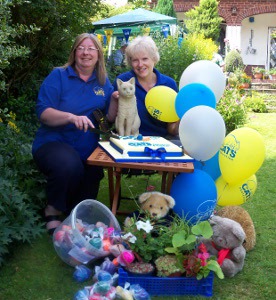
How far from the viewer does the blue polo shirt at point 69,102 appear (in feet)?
11.4

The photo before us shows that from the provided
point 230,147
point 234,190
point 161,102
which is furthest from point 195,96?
point 234,190

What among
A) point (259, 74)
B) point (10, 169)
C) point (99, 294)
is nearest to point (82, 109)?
point (10, 169)

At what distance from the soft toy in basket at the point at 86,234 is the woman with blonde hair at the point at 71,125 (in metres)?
0.32

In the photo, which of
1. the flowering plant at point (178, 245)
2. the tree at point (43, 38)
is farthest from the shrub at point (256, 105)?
the flowering plant at point (178, 245)

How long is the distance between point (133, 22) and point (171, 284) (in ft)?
31.6

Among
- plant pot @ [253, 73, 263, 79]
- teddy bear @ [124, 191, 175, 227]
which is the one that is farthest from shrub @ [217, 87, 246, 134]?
plant pot @ [253, 73, 263, 79]

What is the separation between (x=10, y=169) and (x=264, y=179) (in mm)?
2977

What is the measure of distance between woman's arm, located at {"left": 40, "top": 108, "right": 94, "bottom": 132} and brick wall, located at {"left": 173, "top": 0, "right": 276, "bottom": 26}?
51.1 ft

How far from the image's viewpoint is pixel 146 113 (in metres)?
3.95

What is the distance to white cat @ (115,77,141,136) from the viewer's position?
11.5 feet

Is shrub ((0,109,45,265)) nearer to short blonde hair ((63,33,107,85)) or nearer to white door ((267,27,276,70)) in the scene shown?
short blonde hair ((63,33,107,85))

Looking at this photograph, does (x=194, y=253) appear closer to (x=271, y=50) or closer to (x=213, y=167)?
(x=213, y=167)

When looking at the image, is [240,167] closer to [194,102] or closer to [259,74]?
[194,102]

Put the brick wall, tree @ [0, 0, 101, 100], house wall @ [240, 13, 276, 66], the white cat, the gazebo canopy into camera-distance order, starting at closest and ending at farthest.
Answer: the white cat, tree @ [0, 0, 101, 100], the gazebo canopy, the brick wall, house wall @ [240, 13, 276, 66]
